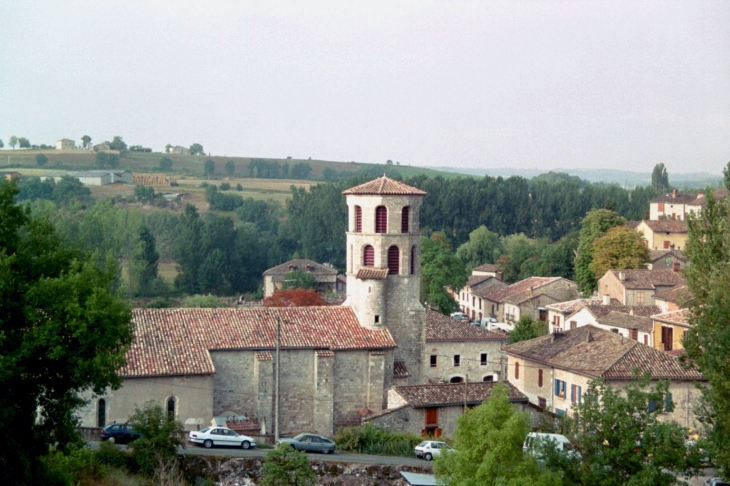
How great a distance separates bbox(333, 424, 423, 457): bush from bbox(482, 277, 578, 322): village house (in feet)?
125

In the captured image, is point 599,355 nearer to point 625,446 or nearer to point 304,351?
point 304,351

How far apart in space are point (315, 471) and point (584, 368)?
14926mm

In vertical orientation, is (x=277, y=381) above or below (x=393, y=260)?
below

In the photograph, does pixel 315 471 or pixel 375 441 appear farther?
pixel 375 441

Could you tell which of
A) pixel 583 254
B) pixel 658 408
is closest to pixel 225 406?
pixel 658 408

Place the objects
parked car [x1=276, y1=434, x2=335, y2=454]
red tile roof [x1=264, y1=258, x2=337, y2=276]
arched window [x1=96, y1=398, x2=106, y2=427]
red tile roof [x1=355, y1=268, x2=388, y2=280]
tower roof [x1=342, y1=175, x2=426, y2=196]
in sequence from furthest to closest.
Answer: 1. red tile roof [x1=264, y1=258, x2=337, y2=276]
2. tower roof [x1=342, y1=175, x2=426, y2=196]
3. red tile roof [x1=355, y1=268, x2=388, y2=280]
4. arched window [x1=96, y1=398, x2=106, y2=427]
5. parked car [x1=276, y1=434, x2=335, y2=454]

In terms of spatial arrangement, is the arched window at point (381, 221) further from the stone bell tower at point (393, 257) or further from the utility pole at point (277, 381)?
the utility pole at point (277, 381)

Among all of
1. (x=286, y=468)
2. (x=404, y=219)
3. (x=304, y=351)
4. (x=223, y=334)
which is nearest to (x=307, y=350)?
(x=304, y=351)

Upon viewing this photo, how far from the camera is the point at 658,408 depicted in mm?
24734

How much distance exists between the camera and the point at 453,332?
47.5 metres

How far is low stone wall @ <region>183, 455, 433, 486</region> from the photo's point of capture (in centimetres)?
3012

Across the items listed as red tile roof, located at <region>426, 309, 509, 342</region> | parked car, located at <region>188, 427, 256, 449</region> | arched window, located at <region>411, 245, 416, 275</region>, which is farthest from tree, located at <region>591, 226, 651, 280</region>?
parked car, located at <region>188, 427, 256, 449</region>

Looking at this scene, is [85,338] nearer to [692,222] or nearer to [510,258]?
[692,222]

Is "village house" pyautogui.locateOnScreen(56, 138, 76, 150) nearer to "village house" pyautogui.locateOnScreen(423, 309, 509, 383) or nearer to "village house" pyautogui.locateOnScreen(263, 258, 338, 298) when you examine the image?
"village house" pyautogui.locateOnScreen(263, 258, 338, 298)
